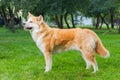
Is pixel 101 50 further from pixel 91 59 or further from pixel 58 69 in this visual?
pixel 58 69

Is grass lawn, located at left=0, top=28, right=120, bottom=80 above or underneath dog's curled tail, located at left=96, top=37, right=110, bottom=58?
underneath

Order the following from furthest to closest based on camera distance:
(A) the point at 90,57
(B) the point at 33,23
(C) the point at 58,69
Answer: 1. (C) the point at 58,69
2. (B) the point at 33,23
3. (A) the point at 90,57

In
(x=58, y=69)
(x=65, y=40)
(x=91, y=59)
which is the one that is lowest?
(x=58, y=69)

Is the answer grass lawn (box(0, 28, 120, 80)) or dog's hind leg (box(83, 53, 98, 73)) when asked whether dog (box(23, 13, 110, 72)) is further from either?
grass lawn (box(0, 28, 120, 80))

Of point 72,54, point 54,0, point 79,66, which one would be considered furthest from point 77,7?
point 79,66

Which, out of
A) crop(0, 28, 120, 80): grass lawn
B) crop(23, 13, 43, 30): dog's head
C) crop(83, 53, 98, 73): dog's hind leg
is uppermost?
crop(23, 13, 43, 30): dog's head

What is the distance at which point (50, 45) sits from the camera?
10.0m

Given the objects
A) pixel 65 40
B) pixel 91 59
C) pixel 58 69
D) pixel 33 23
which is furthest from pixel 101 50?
pixel 33 23

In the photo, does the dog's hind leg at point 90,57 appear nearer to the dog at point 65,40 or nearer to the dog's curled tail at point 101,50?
the dog at point 65,40

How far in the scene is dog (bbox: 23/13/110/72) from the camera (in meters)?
9.80

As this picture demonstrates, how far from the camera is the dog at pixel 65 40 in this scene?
9.80m

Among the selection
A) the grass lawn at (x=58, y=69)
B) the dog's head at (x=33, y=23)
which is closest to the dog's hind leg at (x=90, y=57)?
the grass lawn at (x=58, y=69)

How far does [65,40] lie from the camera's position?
9914 mm

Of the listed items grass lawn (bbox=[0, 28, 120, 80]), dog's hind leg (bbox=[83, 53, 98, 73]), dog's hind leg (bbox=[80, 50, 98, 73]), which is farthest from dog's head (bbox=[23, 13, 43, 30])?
dog's hind leg (bbox=[83, 53, 98, 73])
